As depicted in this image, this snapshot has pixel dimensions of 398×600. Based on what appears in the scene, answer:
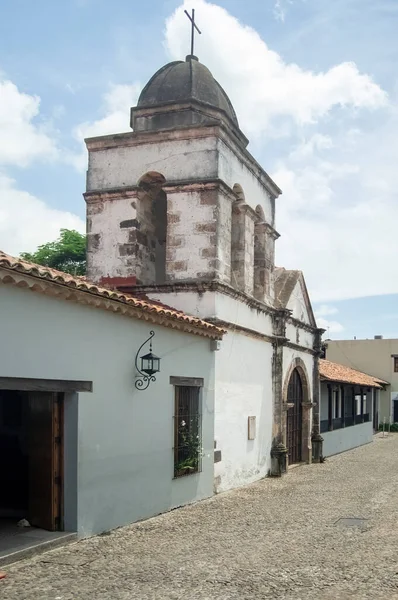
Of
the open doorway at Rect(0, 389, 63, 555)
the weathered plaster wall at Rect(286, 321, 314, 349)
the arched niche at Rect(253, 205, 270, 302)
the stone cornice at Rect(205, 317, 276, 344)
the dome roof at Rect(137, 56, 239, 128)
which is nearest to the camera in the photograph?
the open doorway at Rect(0, 389, 63, 555)

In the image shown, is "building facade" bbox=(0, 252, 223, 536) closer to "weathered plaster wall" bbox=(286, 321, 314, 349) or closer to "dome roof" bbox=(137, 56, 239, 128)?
"dome roof" bbox=(137, 56, 239, 128)

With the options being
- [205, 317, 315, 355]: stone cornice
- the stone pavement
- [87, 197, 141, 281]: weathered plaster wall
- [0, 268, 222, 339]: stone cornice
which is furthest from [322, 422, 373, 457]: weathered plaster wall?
[0, 268, 222, 339]: stone cornice

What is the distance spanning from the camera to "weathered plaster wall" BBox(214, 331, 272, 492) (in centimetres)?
1256

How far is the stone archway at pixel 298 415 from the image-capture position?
57.3 feet

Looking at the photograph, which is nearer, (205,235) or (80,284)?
(80,284)

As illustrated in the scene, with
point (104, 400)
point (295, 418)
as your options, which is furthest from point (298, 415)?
point (104, 400)

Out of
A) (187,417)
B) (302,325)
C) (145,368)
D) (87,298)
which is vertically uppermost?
(87,298)

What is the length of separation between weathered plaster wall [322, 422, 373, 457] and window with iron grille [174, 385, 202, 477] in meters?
10.9

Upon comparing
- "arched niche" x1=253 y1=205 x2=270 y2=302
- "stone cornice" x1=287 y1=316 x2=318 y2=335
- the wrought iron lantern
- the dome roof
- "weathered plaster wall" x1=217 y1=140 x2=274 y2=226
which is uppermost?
the dome roof

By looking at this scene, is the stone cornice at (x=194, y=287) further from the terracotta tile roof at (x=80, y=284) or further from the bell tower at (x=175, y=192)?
the terracotta tile roof at (x=80, y=284)

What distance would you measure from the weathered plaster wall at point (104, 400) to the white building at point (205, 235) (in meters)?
2.08

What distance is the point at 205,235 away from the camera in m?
12.7

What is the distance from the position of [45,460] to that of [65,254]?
2255cm

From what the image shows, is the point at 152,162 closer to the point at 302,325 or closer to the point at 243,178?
the point at 243,178
